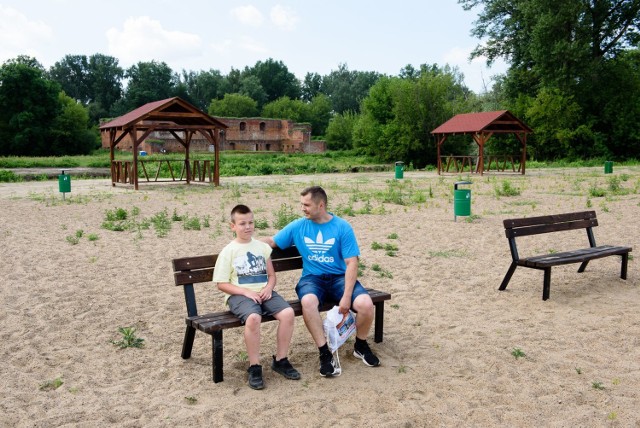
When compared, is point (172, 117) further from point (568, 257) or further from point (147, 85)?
point (147, 85)

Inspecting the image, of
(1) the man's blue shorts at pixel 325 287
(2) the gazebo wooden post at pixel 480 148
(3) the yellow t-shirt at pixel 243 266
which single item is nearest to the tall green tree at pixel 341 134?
(2) the gazebo wooden post at pixel 480 148

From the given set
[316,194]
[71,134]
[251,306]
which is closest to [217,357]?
[251,306]

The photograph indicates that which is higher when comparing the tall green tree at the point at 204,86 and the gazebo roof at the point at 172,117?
the tall green tree at the point at 204,86

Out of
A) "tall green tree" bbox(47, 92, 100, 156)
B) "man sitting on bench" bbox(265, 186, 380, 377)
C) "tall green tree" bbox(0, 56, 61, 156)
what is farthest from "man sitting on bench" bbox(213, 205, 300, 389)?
"tall green tree" bbox(47, 92, 100, 156)

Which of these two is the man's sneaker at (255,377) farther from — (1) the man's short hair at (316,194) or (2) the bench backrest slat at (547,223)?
(2) the bench backrest slat at (547,223)

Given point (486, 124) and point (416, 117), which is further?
point (416, 117)

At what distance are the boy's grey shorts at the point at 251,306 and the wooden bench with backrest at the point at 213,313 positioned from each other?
0.06 metres

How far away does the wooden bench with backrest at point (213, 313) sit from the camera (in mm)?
4465

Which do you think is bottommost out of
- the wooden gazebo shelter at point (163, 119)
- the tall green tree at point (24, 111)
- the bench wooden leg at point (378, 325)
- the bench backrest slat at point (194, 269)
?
the bench wooden leg at point (378, 325)

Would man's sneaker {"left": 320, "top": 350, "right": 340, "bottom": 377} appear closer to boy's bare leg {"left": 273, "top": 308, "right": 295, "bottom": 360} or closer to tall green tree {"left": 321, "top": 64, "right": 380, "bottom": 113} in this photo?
boy's bare leg {"left": 273, "top": 308, "right": 295, "bottom": 360}

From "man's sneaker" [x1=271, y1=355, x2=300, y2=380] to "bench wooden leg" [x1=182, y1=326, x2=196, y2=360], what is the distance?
70cm

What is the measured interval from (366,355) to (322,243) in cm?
96

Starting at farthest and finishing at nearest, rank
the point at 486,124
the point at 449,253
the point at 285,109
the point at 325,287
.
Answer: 1. the point at 285,109
2. the point at 486,124
3. the point at 449,253
4. the point at 325,287

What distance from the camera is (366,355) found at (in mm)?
4820
